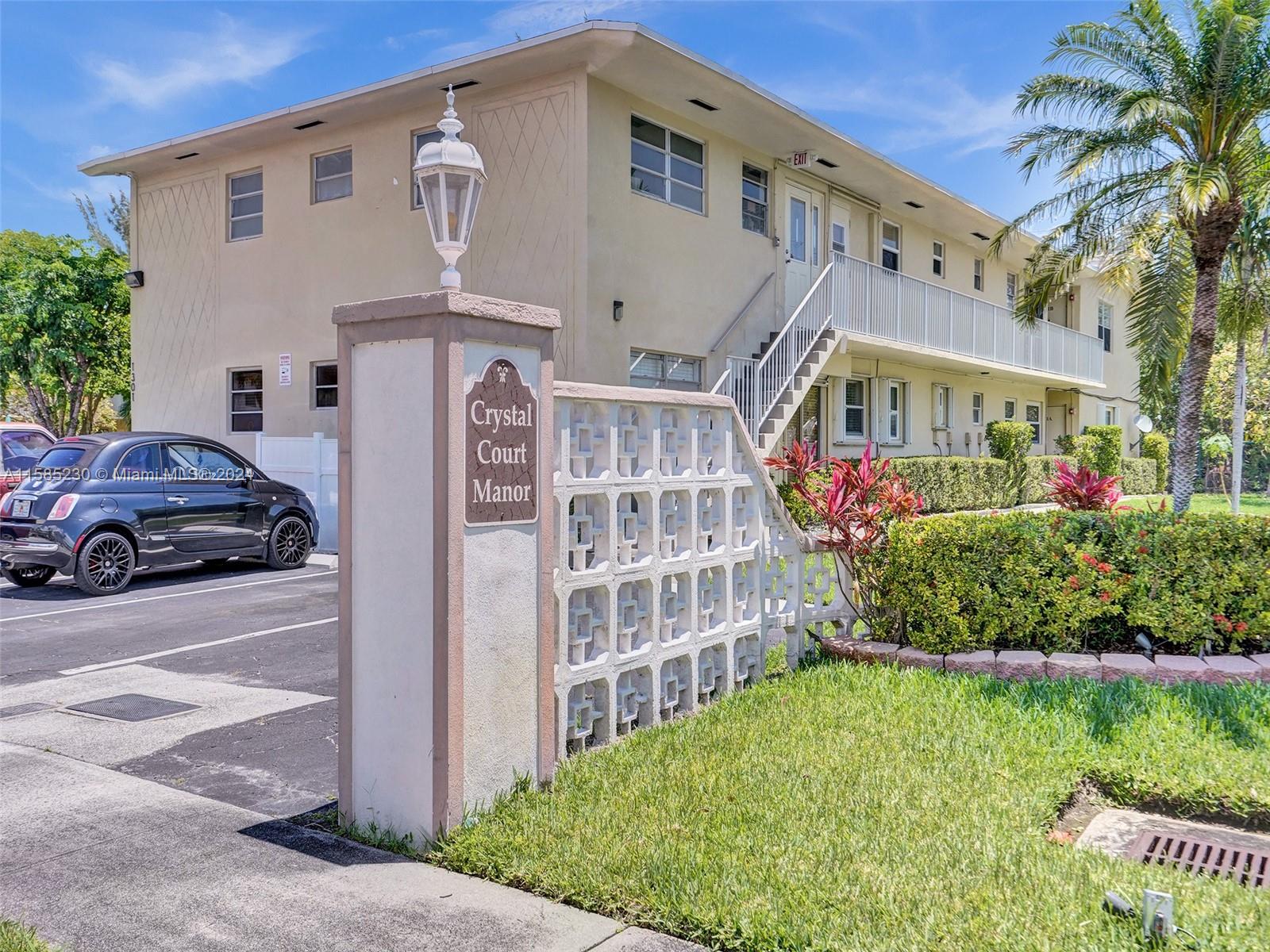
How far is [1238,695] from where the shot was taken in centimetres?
566

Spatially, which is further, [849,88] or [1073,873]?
[849,88]

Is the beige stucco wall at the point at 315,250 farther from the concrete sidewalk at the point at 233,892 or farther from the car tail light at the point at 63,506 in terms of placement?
the concrete sidewalk at the point at 233,892

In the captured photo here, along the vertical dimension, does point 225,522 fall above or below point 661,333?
below

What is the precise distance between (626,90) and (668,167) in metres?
1.54

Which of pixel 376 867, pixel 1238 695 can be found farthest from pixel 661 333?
pixel 376 867

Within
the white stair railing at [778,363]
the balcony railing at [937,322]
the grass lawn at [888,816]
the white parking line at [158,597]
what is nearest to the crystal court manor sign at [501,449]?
the grass lawn at [888,816]

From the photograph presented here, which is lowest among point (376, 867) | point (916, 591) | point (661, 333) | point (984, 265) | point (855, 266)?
point (376, 867)

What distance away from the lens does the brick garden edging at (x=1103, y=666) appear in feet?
19.9

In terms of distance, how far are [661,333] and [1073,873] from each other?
11.5 m

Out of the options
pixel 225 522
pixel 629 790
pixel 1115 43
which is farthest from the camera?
pixel 1115 43

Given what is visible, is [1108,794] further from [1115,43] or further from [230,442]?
[230,442]

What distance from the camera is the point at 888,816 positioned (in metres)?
4.05

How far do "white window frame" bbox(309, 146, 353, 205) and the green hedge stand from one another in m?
12.4

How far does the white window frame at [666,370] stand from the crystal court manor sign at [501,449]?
935 cm
